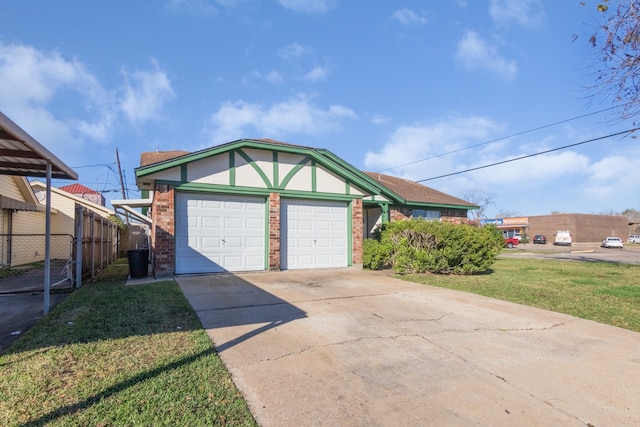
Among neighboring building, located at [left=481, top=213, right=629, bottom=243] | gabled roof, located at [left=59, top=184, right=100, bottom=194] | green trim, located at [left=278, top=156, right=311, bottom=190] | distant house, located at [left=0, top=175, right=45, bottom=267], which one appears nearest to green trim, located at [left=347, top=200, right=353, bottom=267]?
green trim, located at [left=278, top=156, right=311, bottom=190]

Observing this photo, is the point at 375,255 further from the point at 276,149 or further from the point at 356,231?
the point at 276,149

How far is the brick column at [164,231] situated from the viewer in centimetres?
980

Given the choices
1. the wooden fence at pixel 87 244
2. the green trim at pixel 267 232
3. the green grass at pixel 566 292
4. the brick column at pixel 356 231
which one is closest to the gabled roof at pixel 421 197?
the brick column at pixel 356 231

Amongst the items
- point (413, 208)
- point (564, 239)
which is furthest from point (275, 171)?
point (564, 239)

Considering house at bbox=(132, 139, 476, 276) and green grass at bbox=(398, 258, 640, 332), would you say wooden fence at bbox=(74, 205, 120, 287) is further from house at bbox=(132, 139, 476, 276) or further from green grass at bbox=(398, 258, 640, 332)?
green grass at bbox=(398, 258, 640, 332)

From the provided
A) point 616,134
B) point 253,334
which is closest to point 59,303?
point 253,334

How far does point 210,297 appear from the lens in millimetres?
7020

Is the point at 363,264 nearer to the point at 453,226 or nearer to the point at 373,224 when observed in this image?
the point at 453,226

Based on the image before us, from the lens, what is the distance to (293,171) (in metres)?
11.9

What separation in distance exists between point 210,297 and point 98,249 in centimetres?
724

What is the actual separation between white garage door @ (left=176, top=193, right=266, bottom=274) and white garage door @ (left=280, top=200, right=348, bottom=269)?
0.84 m

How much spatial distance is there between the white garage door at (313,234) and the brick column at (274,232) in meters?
0.33

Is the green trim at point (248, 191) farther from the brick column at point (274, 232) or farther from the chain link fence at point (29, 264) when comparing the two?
the chain link fence at point (29, 264)

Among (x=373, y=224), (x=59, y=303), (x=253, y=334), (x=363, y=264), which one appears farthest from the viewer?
(x=373, y=224)
